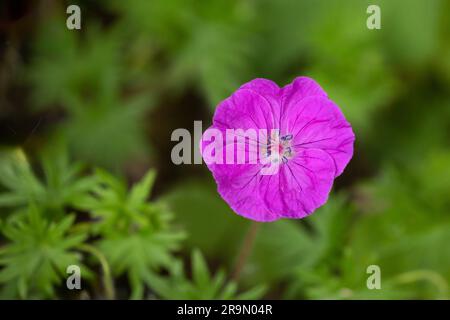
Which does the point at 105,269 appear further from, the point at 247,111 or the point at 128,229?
the point at 247,111

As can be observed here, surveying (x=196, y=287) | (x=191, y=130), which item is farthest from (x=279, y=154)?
(x=191, y=130)

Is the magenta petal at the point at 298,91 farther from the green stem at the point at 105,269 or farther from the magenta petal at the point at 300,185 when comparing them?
the green stem at the point at 105,269

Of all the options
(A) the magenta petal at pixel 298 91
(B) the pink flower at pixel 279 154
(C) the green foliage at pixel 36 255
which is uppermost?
(A) the magenta petal at pixel 298 91

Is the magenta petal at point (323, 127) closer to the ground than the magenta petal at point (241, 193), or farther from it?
farther from it

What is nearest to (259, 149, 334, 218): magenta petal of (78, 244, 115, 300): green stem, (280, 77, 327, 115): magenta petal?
(280, 77, 327, 115): magenta petal

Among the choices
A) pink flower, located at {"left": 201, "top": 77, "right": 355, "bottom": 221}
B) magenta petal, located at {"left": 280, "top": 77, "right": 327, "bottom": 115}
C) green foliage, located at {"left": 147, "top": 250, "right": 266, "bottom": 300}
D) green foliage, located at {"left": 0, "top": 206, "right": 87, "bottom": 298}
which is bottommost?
green foliage, located at {"left": 147, "top": 250, "right": 266, "bottom": 300}

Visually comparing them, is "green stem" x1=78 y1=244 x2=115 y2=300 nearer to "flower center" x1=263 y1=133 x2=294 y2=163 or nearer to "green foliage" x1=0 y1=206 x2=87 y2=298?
"green foliage" x1=0 y1=206 x2=87 y2=298

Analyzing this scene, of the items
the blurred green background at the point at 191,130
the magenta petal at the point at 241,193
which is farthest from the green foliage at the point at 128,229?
the magenta petal at the point at 241,193
